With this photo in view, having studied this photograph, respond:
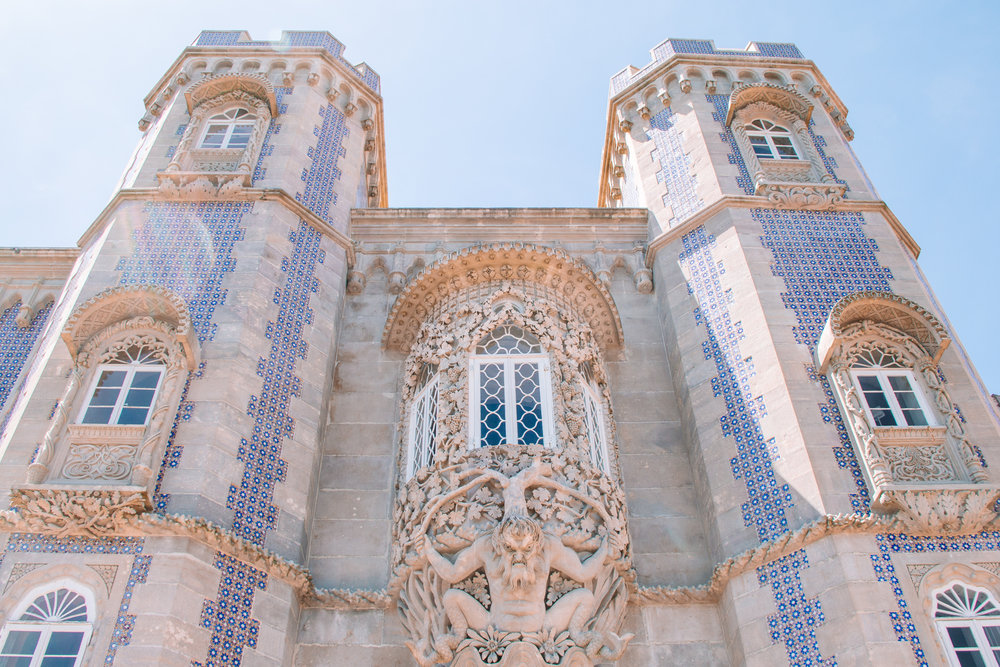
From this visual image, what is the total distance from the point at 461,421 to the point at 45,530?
4.38 meters

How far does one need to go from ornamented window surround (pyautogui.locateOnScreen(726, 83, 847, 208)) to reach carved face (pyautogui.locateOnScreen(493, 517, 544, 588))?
7040 millimetres

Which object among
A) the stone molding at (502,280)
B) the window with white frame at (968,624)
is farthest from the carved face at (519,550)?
the stone molding at (502,280)

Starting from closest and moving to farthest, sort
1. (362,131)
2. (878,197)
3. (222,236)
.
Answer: (222,236), (878,197), (362,131)

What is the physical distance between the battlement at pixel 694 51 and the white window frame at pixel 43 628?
527 inches

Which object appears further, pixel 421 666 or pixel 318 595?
pixel 318 595

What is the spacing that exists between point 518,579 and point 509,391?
2.82 meters

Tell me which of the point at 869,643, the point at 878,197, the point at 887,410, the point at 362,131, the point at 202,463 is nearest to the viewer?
the point at 869,643

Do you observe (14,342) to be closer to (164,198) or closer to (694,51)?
(164,198)

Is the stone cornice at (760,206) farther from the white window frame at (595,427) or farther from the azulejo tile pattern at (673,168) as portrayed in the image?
the white window frame at (595,427)

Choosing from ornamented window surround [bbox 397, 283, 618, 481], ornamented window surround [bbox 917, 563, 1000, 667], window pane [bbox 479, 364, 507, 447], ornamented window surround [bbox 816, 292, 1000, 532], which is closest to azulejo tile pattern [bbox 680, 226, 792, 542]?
ornamented window surround [bbox 816, 292, 1000, 532]

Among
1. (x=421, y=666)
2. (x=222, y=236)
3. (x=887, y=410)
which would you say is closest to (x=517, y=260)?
(x=222, y=236)

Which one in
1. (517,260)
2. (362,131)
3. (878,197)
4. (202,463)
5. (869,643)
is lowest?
(869,643)

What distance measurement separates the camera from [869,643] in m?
7.61

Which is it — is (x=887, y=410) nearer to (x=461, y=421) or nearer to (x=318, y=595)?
Answer: (x=461, y=421)
